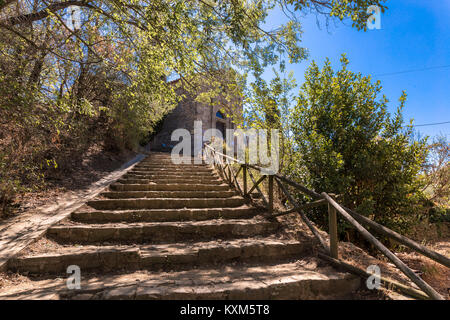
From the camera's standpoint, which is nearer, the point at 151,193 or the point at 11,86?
the point at 11,86

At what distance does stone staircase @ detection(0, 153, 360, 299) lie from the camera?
1.89 metres

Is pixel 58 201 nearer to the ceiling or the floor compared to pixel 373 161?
nearer to the floor

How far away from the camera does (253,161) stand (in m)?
6.24

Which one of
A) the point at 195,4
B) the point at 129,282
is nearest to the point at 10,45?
the point at 195,4

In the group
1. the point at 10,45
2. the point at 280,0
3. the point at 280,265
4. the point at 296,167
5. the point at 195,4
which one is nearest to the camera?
the point at 280,265

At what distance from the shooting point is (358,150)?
3.97m

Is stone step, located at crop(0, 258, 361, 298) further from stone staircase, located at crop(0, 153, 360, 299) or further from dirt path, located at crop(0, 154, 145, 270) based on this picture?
dirt path, located at crop(0, 154, 145, 270)

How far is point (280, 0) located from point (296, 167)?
2.88 m

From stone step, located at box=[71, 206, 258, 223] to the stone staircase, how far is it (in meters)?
0.01

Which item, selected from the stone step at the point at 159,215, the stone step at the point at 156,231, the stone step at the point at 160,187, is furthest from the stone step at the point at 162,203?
the stone step at the point at 160,187

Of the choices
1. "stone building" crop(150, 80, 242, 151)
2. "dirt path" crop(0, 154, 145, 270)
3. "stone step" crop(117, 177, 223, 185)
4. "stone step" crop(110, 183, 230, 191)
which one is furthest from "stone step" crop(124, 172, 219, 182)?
"stone building" crop(150, 80, 242, 151)

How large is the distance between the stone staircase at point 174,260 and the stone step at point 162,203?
23 mm

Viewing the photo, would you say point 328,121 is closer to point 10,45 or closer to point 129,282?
point 129,282

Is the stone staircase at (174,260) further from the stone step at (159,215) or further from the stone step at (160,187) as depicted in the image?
the stone step at (160,187)
